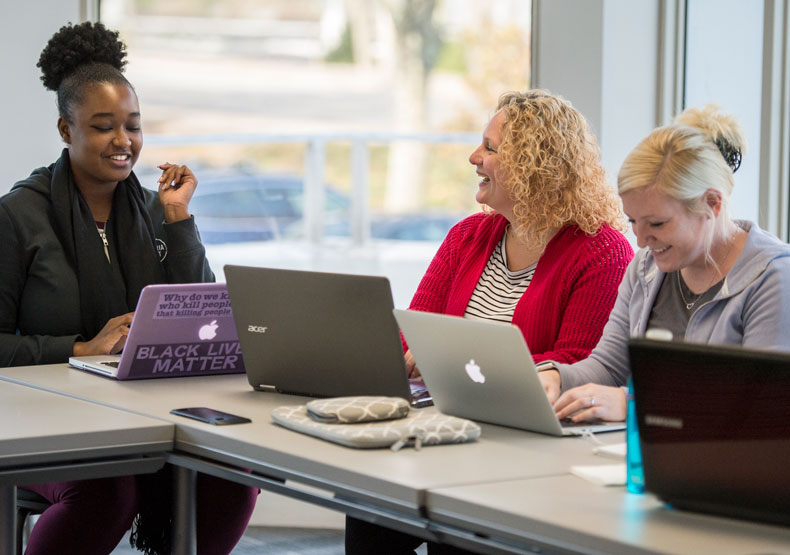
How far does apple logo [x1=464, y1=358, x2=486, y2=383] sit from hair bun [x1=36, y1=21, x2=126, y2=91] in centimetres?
148

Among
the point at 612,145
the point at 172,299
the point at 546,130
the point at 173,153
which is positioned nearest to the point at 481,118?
the point at 173,153

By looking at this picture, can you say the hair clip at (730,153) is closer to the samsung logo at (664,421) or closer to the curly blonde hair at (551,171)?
the curly blonde hair at (551,171)

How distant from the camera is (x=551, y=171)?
94.9 inches

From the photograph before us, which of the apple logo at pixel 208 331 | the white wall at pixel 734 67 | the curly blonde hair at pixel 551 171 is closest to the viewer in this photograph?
the apple logo at pixel 208 331

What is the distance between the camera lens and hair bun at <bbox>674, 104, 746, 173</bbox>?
76.4 inches

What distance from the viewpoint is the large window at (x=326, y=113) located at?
189 inches

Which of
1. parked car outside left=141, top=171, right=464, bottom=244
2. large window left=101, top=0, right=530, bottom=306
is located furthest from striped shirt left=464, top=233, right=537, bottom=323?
parked car outside left=141, top=171, right=464, bottom=244

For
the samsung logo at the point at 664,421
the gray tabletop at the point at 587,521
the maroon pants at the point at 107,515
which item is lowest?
the maroon pants at the point at 107,515

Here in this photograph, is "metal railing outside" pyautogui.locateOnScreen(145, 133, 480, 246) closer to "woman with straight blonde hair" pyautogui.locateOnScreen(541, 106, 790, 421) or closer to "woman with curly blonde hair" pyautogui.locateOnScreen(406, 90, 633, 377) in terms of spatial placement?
"woman with curly blonde hair" pyautogui.locateOnScreen(406, 90, 633, 377)

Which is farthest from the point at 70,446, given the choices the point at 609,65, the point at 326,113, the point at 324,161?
the point at 326,113

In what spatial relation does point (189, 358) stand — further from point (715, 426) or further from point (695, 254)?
point (715, 426)

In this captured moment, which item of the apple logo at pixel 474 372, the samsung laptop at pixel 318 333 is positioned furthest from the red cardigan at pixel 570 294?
the apple logo at pixel 474 372

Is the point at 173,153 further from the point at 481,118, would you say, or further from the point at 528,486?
the point at 528,486

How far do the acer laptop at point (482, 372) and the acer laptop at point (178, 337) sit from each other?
56 centimetres
